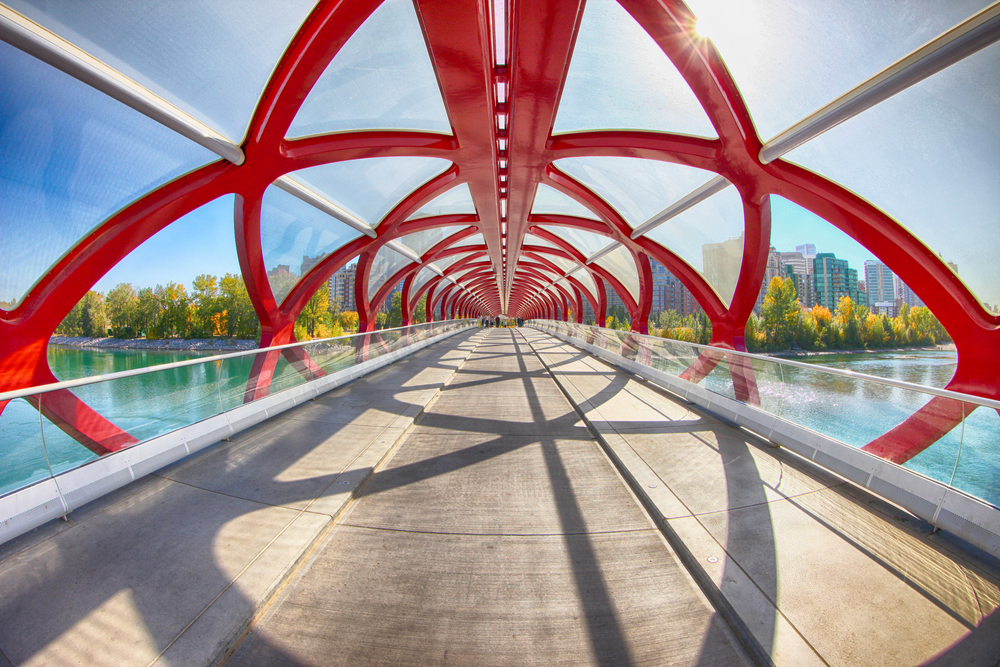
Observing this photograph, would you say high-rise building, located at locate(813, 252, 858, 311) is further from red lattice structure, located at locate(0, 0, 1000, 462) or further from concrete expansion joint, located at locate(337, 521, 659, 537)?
concrete expansion joint, located at locate(337, 521, 659, 537)

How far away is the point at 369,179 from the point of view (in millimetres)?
11445

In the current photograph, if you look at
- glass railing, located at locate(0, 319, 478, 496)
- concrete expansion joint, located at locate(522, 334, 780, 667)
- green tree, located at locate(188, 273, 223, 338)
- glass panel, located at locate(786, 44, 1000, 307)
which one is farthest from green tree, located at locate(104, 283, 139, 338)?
glass panel, located at locate(786, 44, 1000, 307)

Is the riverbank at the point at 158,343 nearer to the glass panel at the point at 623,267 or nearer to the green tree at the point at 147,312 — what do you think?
the green tree at the point at 147,312

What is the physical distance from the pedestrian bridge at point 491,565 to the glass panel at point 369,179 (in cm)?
809

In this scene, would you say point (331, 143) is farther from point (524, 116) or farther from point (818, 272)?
point (818, 272)

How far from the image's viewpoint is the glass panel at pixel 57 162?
5715 mm

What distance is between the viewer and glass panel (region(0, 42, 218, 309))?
571 centimetres

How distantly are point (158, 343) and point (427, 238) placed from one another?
24.5 meters

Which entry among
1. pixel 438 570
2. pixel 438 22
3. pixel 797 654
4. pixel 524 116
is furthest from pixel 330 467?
pixel 524 116

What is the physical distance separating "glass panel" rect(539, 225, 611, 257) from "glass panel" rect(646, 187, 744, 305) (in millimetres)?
4620

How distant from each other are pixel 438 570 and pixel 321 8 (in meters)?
7.26

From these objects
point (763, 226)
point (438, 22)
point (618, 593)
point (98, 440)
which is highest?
point (438, 22)

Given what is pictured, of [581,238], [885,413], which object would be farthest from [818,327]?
[885,413]

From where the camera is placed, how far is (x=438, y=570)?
105 inches
